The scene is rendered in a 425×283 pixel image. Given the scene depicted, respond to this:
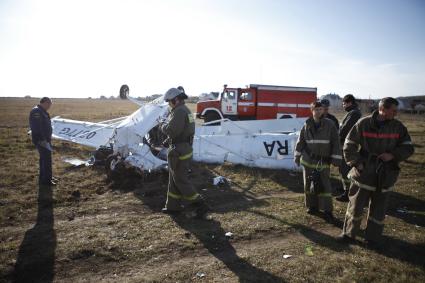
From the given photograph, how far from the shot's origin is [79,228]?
16.3 ft

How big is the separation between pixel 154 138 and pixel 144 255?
5340 mm

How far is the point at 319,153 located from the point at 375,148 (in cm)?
118

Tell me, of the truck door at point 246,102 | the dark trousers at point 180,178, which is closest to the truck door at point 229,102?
the truck door at point 246,102

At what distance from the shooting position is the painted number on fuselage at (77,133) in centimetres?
1054

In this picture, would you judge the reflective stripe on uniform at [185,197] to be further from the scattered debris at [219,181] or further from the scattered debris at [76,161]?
the scattered debris at [76,161]

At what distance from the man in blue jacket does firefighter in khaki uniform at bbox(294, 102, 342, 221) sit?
5.20 metres

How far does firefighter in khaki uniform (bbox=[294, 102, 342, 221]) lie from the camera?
5.28 metres

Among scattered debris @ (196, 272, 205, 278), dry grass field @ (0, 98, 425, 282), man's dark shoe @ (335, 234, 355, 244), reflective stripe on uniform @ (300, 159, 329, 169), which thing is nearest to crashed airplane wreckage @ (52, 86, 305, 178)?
dry grass field @ (0, 98, 425, 282)

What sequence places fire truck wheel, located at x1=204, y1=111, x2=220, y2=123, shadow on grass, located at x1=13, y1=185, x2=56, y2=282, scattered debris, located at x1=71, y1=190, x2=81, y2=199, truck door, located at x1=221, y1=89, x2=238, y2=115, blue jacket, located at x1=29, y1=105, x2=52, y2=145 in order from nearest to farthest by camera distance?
shadow on grass, located at x1=13, y1=185, x2=56, y2=282 → scattered debris, located at x1=71, y1=190, x2=81, y2=199 → blue jacket, located at x1=29, y1=105, x2=52, y2=145 → truck door, located at x1=221, y1=89, x2=238, y2=115 → fire truck wheel, located at x1=204, y1=111, x2=220, y2=123

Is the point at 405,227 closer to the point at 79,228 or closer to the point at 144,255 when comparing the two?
the point at 144,255

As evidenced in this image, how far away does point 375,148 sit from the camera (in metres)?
4.24

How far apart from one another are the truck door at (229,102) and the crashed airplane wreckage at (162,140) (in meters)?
5.56

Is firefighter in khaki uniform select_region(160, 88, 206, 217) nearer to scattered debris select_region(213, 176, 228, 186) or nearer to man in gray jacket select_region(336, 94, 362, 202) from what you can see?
scattered debris select_region(213, 176, 228, 186)

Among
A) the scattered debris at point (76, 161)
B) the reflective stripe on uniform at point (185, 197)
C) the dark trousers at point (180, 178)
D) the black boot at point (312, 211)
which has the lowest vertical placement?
the black boot at point (312, 211)
